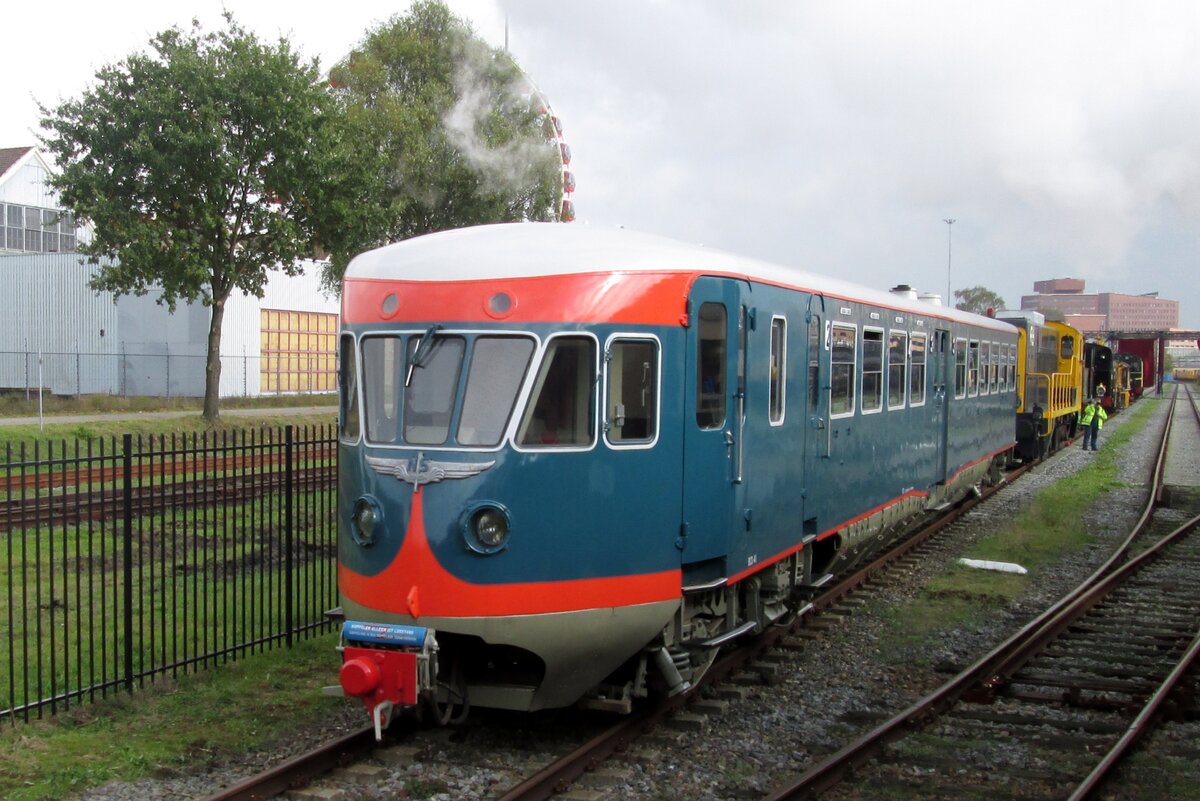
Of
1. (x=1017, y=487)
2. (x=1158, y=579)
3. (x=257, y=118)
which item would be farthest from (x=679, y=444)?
(x=257, y=118)

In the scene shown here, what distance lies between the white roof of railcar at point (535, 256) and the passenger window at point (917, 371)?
5.42 metres

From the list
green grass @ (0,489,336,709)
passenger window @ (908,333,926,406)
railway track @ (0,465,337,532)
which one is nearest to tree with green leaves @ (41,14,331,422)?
railway track @ (0,465,337,532)

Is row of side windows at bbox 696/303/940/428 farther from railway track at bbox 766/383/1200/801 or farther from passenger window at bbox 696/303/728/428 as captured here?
railway track at bbox 766/383/1200/801

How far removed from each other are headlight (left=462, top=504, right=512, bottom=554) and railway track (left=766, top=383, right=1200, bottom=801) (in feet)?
6.51

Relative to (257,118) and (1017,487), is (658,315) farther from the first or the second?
(257,118)

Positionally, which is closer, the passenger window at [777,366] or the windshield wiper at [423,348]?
the windshield wiper at [423,348]

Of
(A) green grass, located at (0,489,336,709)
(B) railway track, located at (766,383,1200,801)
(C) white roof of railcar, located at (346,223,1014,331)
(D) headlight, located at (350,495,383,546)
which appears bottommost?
(B) railway track, located at (766,383,1200,801)

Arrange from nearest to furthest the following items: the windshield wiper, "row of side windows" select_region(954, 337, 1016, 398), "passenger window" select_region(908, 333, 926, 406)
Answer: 1. the windshield wiper
2. "passenger window" select_region(908, 333, 926, 406)
3. "row of side windows" select_region(954, 337, 1016, 398)

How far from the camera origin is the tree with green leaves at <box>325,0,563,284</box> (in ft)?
101

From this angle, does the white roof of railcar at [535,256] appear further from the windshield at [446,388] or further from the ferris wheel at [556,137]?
the ferris wheel at [556,137]

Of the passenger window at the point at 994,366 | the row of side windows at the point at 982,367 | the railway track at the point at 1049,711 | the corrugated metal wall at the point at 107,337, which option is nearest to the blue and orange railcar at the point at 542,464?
the railway track at the point at 1049,711

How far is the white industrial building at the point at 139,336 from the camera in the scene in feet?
118

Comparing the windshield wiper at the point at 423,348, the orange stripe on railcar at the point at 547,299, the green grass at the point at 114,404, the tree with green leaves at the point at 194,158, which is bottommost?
the green grass at the point at 114,404

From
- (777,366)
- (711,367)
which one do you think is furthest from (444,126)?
(711,367)
